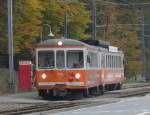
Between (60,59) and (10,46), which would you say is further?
(10,46)

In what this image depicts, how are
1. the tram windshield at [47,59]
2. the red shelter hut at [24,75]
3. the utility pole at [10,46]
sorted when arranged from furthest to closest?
1. the red shelter hut at [24,75]
2. the utility pole at [10,46]
3. the tram windshield at [47,59]

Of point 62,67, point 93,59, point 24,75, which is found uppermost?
point 93,59

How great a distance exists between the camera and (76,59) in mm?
39719

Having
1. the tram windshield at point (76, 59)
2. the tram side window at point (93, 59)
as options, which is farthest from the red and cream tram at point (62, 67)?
the tram side window at point (93, 59)

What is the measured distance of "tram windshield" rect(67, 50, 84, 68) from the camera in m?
39.3

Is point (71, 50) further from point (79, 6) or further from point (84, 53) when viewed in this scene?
point (79, 6)

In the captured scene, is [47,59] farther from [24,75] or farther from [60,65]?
[24,75]

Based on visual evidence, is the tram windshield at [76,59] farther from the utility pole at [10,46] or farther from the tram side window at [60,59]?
the utility pole at [10,46]

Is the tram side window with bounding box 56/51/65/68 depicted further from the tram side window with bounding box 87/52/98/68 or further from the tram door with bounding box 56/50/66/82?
the tram side window with bounding box 87/52/98/68

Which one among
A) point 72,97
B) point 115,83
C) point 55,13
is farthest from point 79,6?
point 72,97

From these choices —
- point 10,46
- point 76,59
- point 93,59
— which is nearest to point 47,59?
point 76,59

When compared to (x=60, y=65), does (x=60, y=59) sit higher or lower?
higher

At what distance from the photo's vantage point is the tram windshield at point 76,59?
39344 mm

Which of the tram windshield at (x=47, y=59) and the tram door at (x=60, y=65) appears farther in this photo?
the tram windshield at (x=47, y=59)
